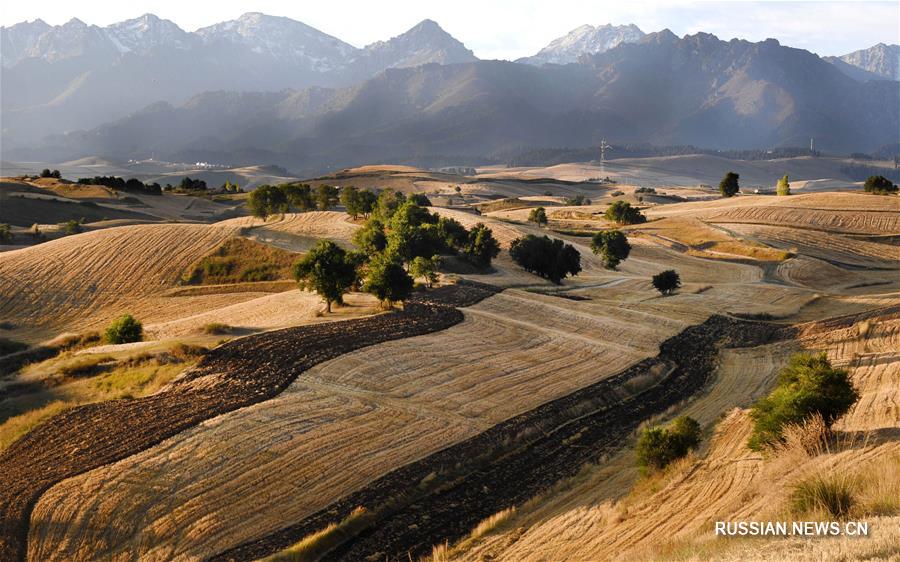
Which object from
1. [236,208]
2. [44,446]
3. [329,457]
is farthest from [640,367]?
[236,208]

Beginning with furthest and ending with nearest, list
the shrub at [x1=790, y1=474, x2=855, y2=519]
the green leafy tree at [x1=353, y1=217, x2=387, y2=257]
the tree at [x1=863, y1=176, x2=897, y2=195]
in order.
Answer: the tree at [x1=863, y1=176, x2=897, y2=195] → the green leafy tree at [x1=353, y1=217, x2=387, y2=257] → the shrub at [x1=790, y1=474, x2=855, y2=519]

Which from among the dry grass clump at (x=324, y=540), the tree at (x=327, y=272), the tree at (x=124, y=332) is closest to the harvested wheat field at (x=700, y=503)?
the dry grass clump at (x=324, y=540)

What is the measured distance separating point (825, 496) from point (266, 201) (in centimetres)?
11298

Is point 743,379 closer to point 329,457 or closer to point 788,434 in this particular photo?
point 788,434

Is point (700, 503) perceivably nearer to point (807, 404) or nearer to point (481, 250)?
point (807, 404)

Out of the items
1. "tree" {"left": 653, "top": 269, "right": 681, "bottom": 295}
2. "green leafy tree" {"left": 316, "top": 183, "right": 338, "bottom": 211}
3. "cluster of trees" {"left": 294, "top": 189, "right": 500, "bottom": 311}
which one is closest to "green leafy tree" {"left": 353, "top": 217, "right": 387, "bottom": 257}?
"cluster of trees" {"left": 294, "top": 189, "right": 500, "bottom": 311}

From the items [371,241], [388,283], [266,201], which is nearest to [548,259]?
[371,241]

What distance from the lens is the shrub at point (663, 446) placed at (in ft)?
103

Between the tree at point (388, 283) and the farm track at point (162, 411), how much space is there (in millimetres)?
5680

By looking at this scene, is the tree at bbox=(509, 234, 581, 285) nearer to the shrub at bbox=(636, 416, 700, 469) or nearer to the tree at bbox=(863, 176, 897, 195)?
the shrub at bbox=(636, 416, 700, 469)

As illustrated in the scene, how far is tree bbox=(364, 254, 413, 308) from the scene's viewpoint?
5888 centimetres

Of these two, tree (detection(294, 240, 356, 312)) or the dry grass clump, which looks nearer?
the dry grass clump

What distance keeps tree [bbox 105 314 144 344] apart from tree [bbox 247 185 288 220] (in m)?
67.4

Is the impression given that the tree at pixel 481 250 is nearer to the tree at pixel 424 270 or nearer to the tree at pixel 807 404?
the tree at pixel 424 270
